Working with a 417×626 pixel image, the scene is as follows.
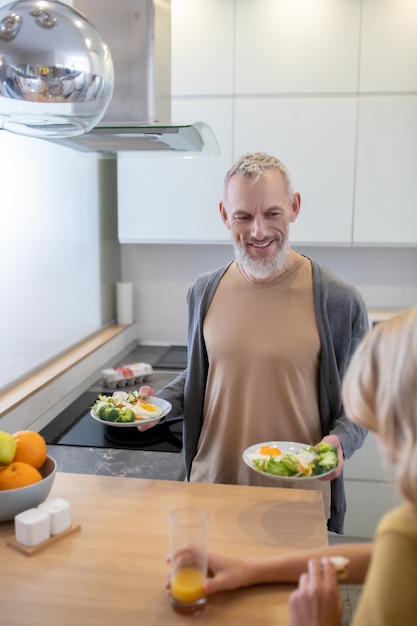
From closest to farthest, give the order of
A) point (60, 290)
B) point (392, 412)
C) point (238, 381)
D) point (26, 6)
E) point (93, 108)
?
1. point (392, 412)
2. point (26, 6)
3. point (93, 108)
4. point (238, 381)
5. point (60, 290)

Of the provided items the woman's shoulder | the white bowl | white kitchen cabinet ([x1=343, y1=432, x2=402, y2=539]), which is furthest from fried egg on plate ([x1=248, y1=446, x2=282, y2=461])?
white kitchen cabinet ([x1=343, y1=432, x2=402, y2=539])

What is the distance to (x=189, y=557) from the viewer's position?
92cm

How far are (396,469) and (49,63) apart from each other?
2.37ft

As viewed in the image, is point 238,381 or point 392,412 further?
point 238,381

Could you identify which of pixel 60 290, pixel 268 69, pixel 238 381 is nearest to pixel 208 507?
pixel 238 381

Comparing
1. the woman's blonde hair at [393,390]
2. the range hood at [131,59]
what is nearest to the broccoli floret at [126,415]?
the range hood at [131,59]

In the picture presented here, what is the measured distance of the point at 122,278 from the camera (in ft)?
10.2

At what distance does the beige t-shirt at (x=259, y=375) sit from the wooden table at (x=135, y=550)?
0.26 metres

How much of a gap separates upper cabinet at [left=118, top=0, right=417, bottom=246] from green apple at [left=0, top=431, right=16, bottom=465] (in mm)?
1535

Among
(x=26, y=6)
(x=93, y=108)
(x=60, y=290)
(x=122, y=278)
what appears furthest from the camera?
(x=122, y=278)

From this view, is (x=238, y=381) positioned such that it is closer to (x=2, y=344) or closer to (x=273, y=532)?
(x=273, y=532)

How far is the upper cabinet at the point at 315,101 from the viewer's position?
245 cm

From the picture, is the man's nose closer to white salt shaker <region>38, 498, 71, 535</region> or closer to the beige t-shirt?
the beige t-shirt

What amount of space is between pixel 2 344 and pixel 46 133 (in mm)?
843
